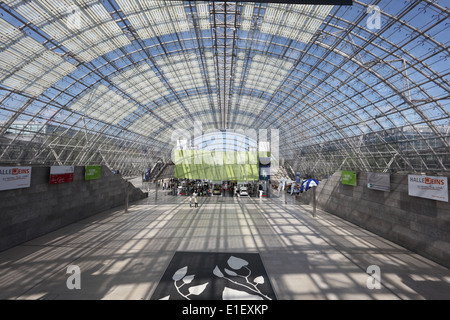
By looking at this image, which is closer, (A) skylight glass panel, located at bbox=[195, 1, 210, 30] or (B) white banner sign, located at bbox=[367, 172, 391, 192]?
(B) white banner sign, located at bbox=[367, 172, 391, 192]

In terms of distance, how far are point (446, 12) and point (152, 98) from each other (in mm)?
36692

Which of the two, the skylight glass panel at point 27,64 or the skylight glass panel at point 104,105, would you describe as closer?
the skylight glass panel at point 27,64

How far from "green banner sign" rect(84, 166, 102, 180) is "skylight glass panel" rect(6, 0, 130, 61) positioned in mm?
12192

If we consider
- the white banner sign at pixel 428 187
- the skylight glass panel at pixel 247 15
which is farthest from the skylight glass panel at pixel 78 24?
the white banner sign at pixel 428 187

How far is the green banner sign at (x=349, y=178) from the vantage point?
17062 mm

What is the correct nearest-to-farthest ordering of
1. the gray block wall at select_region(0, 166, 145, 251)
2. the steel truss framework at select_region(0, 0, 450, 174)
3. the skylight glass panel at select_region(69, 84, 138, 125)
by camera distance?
the gray block wall at select_region(0, 166, 145, 251)
the steel truss framework at select_region(0, 0, 450, 174)
the skylight glass panel at select_region(69, 84, 138, 125)

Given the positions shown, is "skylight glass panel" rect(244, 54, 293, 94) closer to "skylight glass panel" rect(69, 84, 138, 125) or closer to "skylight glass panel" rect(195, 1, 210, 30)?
"skylight glass panel" rect(195, 1, 210, 30)

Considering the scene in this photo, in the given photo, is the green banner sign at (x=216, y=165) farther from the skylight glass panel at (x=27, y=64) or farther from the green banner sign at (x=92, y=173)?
the skylight glass panel at (x=27, y=64)

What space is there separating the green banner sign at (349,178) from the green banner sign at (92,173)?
859 inches

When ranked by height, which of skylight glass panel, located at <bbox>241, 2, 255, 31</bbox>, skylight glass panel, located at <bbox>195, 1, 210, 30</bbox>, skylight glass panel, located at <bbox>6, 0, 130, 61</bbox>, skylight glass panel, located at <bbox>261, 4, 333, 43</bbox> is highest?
skylight glass panel, located at <bbox>195, 1, 210, 30</bbox>

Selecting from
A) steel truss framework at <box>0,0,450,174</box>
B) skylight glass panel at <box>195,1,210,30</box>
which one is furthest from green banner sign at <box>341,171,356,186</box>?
skylight glass panel at <box>195,1,210,30</box>

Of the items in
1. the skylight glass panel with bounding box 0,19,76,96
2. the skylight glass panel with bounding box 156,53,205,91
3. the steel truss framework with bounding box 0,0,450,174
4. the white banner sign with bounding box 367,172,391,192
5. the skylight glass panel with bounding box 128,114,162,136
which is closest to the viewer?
the white banner sign with bounding box 367,172,391,192

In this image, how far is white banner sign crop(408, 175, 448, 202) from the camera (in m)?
Result: 9.89
